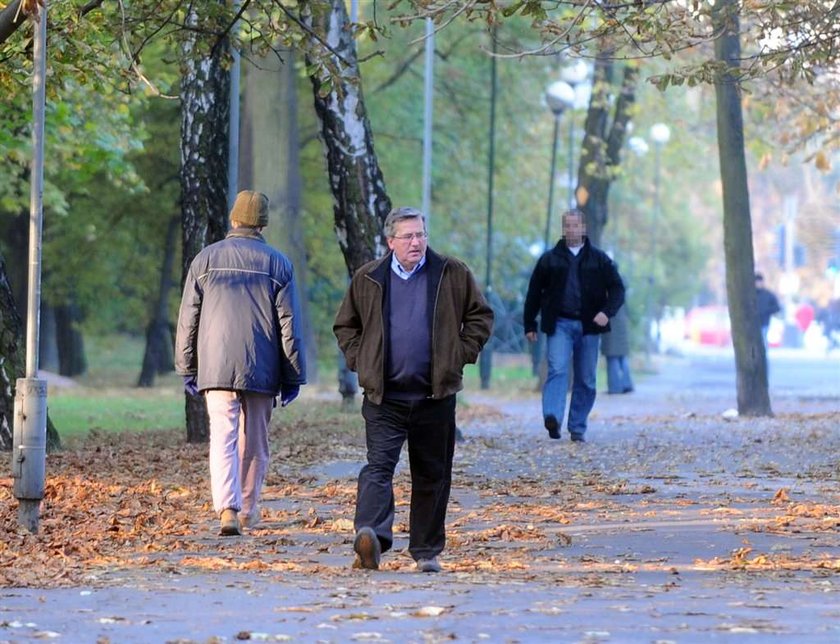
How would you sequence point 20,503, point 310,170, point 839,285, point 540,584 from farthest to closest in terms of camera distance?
point 839,285, point 310,170, point 20,503, point 540,584

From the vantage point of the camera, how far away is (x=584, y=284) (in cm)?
1786

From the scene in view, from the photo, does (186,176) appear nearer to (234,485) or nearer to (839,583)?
(234,485)

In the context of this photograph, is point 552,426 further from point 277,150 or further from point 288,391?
point 277,150

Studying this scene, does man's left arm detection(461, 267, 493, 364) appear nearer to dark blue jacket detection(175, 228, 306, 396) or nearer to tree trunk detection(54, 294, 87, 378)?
dark blue jacket detection(175, 228, 306, 396)

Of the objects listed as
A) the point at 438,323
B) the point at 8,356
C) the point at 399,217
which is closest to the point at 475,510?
the point at 438,323

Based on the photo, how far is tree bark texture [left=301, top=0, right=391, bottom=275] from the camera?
59.1ft

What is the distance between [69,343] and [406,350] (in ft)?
116

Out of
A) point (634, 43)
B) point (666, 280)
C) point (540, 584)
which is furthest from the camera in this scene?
point (666, 280)

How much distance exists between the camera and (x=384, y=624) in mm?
7602

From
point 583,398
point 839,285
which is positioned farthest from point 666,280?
point 583,398

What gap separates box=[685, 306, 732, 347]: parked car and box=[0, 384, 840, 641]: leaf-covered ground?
7318cm

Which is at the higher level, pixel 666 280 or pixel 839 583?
pixel 666 280

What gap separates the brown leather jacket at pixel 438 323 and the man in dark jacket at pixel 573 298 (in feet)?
27.2

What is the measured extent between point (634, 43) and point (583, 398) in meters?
5.39
